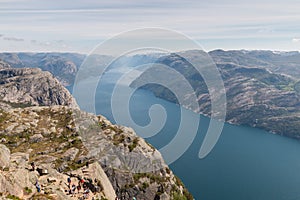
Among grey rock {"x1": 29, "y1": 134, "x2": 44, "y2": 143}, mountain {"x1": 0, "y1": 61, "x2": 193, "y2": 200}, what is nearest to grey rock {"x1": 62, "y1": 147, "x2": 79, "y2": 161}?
mountain {"x1": 0, "y1": 61, "x2": 193, "y2": 200}

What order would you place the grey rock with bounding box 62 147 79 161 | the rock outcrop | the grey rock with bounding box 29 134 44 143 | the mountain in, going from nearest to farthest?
the mountain, the rock outcrop, the grey rock with bounding box 62 147 79 161, the grey rock with bounding box 29 134 44 143

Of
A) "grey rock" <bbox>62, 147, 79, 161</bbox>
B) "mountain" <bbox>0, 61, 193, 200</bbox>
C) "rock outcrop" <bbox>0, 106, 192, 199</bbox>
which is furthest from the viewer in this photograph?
"grey rock" <bbox>62, 147, 79, 161</bbox>

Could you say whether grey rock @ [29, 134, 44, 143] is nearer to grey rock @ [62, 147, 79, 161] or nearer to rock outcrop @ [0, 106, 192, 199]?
rock outcrop @ [0, 106, 192, 199]

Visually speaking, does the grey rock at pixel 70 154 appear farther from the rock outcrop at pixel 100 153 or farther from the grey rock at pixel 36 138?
the grey rock at pixel 36 138

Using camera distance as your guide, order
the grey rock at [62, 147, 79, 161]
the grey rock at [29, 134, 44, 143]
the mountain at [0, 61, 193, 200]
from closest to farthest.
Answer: the mountain at [0, 61, 193, 200] → the grey rock at [62, 147, 79, 161] → the grey rock at [29, 134, 44, 143]

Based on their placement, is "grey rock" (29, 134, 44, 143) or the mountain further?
"grey rock" (29, 134, 44, 143)

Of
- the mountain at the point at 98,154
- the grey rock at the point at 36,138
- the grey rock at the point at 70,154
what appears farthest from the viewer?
the grey rock at the point at 36,138

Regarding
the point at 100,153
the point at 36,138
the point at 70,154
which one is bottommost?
the point at 36,138

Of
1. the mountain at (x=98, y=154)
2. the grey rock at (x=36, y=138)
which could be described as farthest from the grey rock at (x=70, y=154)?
the grey rock at (x=36, y=138)

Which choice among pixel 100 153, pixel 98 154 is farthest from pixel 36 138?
pixel 98 154

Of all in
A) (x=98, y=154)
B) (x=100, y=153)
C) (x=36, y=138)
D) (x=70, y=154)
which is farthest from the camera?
(x=36, y=138)

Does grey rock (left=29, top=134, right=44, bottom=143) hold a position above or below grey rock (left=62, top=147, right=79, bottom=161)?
below

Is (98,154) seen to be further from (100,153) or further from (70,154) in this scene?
(70,154)
